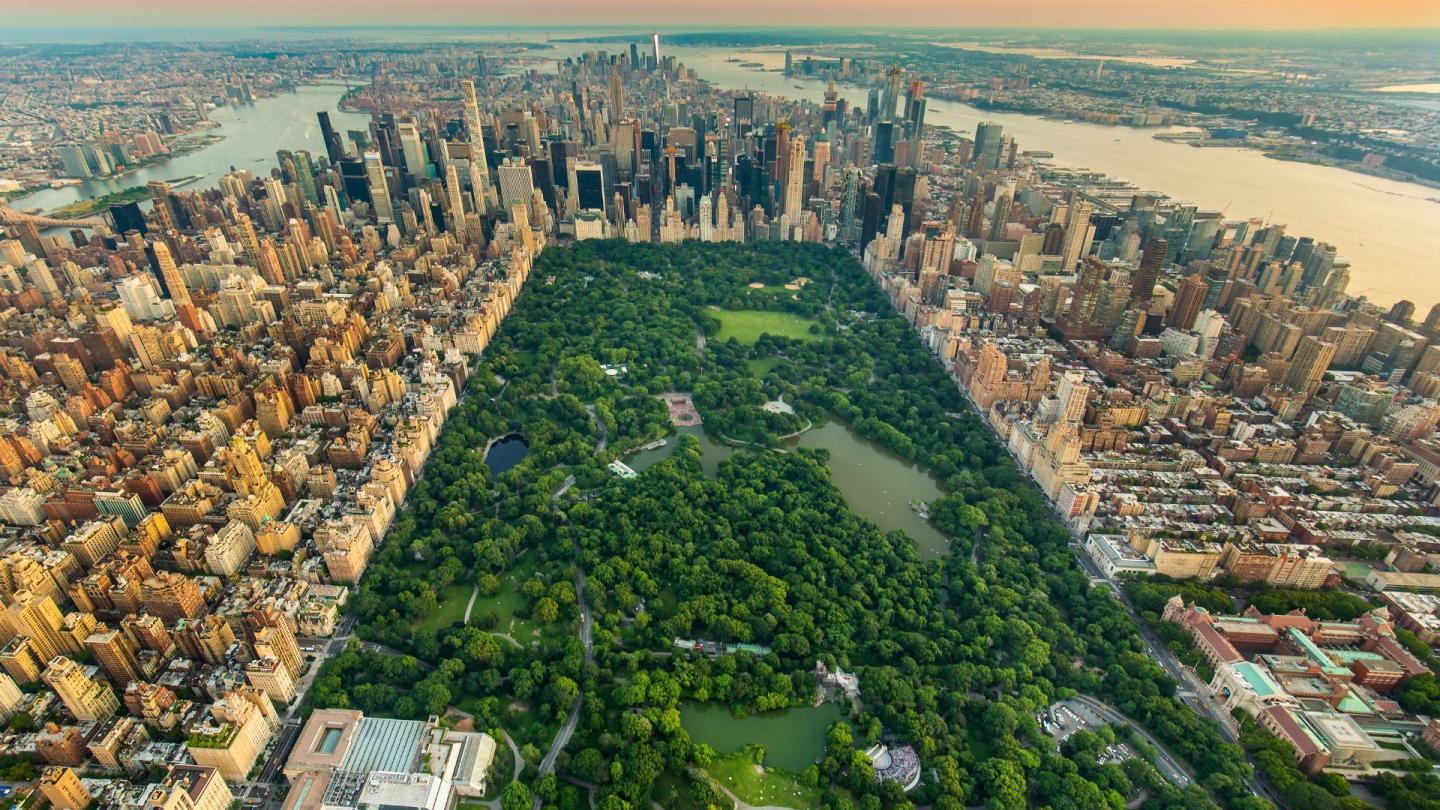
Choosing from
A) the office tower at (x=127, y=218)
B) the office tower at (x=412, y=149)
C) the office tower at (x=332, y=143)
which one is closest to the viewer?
the office tower at (x=127, y=218)

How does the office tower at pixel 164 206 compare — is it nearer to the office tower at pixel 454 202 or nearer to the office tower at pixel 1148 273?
the office tower at pixel 454 202

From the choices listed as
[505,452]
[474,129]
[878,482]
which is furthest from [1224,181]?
[474,129]

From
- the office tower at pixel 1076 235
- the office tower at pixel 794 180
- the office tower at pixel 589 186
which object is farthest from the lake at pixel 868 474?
the office tower at pixel 589 186

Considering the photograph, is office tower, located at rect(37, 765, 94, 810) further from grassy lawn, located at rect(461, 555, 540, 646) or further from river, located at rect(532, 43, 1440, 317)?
river, located at rect(532, 43, 1440, 317)

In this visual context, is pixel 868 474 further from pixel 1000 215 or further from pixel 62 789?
pixel 1000 215

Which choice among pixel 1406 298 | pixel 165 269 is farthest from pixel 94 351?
pixel 1406 298
